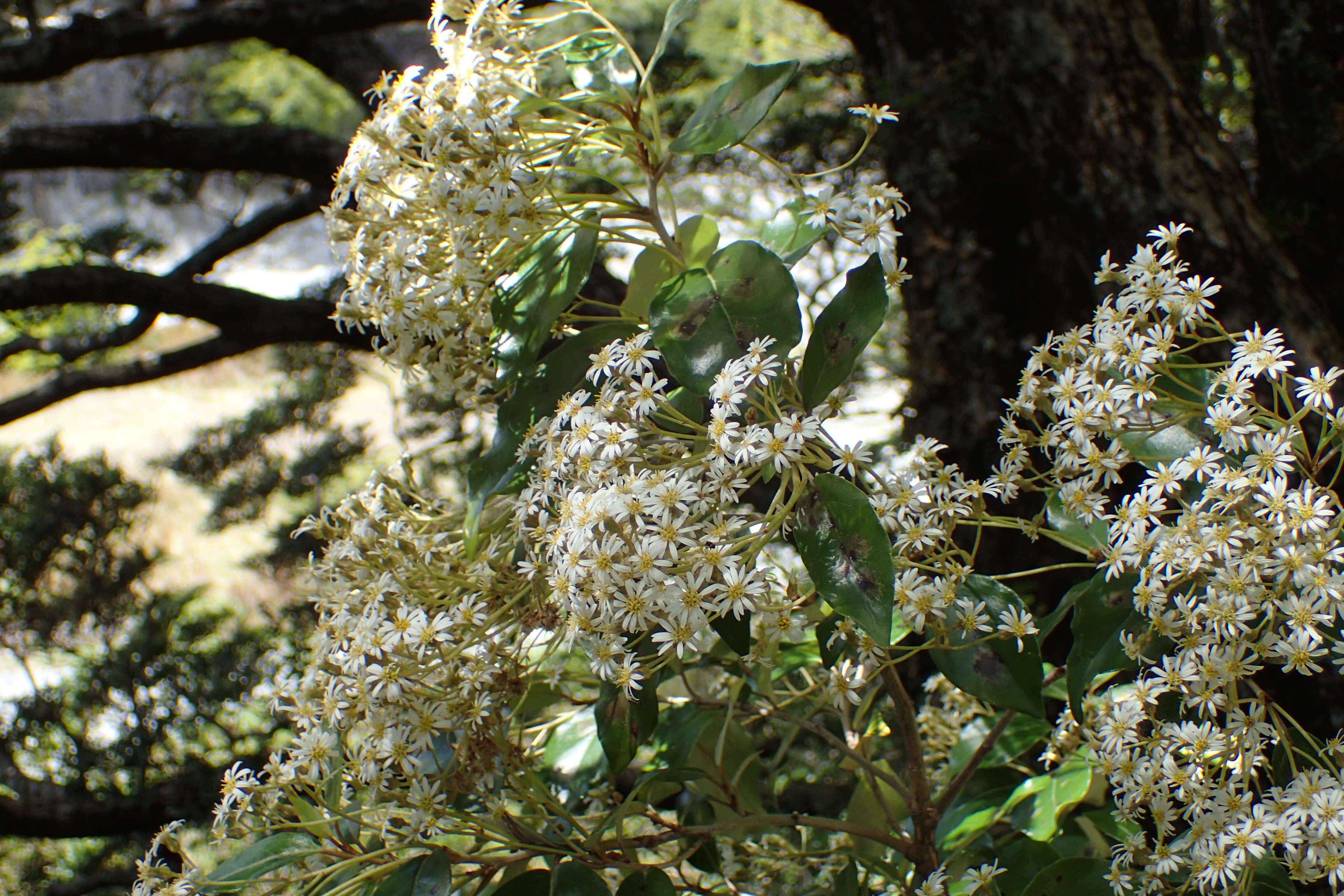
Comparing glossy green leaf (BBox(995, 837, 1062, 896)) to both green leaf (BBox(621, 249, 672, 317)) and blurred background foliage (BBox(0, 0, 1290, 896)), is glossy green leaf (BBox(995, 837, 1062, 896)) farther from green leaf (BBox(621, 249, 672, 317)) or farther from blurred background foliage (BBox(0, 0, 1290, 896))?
blurred background foliage (BBox(0, 0, 1290, 896))

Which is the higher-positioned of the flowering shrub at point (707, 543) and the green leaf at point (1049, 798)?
the flowering shrub at point (707, 543)

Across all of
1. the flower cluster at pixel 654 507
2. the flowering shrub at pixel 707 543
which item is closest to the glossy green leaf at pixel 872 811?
the flowering shrub at pixel 707 543

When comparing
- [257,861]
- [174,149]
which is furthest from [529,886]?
[174,149]

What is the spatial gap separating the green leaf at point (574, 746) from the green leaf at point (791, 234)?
36 cm

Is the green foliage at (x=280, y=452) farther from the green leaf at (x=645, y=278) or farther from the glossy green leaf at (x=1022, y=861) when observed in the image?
the glossy green leaf at (x=1022, y=861)

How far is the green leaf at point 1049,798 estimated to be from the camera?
633mm

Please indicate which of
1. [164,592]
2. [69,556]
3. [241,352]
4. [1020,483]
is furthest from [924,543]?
[69,556]

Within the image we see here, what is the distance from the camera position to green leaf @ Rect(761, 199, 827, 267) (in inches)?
21.0

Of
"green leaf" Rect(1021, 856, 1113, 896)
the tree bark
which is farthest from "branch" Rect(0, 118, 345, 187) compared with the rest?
"green leaf" Rect(1021, 856, 1113, 896)

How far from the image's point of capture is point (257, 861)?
0.54 m

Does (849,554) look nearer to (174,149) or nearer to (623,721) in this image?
(623,721)

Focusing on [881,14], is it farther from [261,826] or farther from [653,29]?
[261,826]

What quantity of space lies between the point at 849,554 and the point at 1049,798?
0.33m

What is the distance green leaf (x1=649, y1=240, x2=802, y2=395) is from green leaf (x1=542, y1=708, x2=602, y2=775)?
33 centimetres
